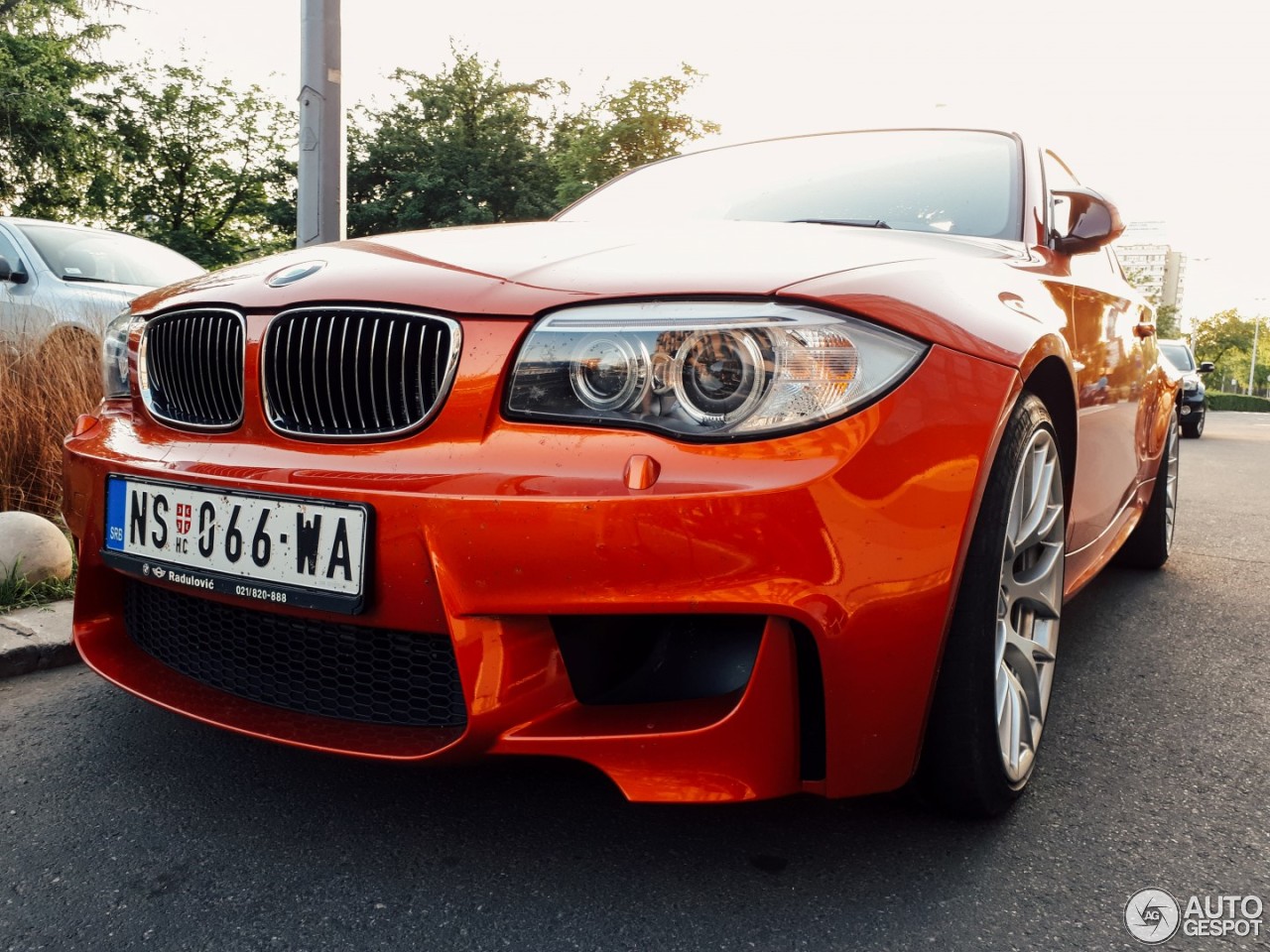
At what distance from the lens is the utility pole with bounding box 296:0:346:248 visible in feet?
14.4

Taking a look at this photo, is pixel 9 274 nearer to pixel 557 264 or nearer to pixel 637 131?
pixel 557 264

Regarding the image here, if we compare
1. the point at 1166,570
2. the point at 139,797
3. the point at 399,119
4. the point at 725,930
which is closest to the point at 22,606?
the point at 139,797

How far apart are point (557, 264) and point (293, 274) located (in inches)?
19.2

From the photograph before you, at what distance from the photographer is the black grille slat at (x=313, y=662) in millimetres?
1647

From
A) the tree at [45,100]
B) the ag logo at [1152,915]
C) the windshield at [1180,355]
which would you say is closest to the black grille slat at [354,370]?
the ag logo at [1152,915]

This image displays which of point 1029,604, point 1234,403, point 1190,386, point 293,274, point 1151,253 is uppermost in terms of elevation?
point 1151,253

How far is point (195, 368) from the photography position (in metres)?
1.93

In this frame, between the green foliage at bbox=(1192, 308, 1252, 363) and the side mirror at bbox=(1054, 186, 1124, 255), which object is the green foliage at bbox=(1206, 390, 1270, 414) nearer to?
the green foliage at bbox=(1192, 308, 1252, 363)

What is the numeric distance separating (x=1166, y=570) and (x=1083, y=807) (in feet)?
8.56

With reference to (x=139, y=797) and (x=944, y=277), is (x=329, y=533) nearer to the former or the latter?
(x=139, y=797)

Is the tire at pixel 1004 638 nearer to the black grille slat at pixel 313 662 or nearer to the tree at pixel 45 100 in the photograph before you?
the black grille slat at pixel 313 662

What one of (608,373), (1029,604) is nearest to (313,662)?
Result: (608,373)

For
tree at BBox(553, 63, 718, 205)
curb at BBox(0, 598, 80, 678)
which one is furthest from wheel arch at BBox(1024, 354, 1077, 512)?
tree at BBox(553, 63, 718, 205)

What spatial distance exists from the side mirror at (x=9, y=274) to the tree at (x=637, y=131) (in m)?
18.8
